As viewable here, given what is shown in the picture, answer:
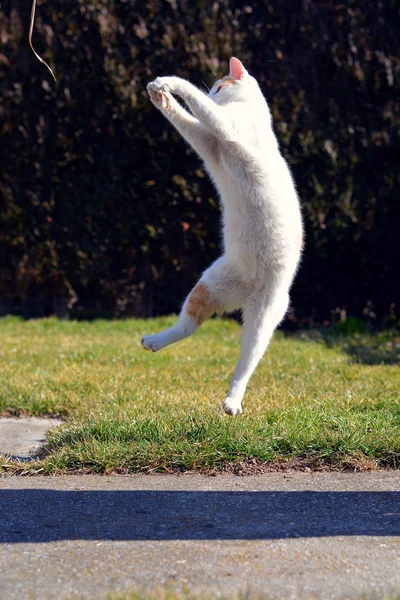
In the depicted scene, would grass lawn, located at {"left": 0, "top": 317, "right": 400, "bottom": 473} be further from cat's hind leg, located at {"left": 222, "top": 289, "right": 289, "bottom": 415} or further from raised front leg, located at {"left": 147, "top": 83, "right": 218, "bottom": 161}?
raised front leg, located at {"left": 147, "top": 83, "right": 218, "bottom": 161}

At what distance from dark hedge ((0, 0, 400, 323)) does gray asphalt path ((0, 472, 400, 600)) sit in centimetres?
481

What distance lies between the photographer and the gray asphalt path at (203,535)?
2877mm

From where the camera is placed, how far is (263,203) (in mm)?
4125

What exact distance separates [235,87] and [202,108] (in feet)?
1.74

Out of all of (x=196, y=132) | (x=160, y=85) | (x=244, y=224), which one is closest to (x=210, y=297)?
(x=244, y=224)

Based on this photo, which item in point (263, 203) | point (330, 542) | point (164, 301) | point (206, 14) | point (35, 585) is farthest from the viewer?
point (164, 301)

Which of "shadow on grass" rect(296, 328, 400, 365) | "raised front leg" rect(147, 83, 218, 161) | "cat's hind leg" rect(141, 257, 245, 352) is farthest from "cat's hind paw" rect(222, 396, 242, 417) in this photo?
"shadow on grass" rect(296, 328, 400, 365)

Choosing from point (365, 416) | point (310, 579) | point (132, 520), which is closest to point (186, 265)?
point (365, 416)

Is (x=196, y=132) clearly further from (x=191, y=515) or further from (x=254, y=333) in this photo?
(x=191, y=515)

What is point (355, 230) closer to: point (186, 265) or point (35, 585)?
point (186, 265)

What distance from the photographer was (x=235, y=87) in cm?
441

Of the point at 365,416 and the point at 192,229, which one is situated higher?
the point at 192,229

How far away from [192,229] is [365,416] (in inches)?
164

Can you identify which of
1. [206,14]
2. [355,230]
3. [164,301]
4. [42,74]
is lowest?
[164,301]
